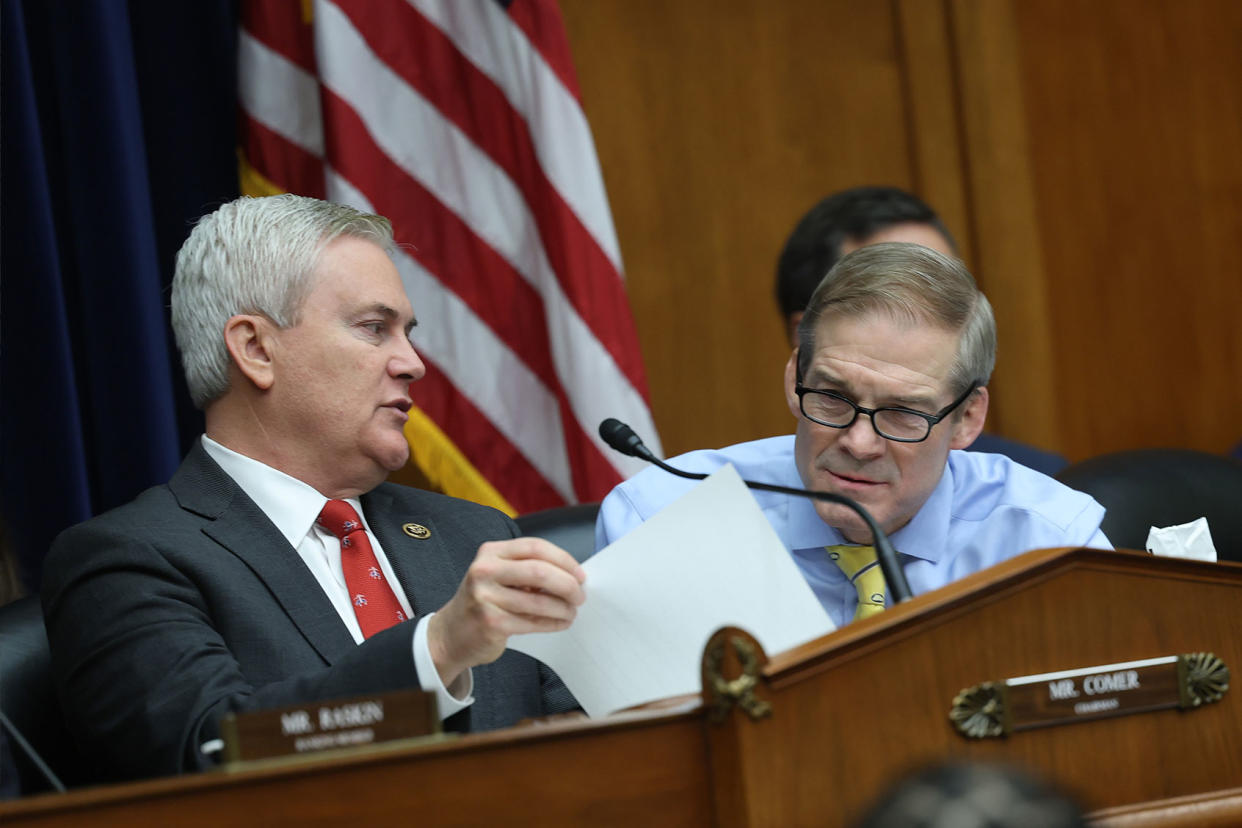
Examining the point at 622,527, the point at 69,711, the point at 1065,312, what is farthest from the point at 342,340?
the point at 1065,312

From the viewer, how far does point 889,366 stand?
73.8 inches

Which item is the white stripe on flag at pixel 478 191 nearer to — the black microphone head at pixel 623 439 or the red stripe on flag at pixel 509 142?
the red stripe on flag at pixel 509 142

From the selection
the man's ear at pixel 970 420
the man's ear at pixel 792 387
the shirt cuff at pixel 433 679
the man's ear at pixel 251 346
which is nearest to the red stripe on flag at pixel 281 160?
the man's ear at pixel 251 346

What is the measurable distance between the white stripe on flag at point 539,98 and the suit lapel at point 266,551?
4.38 feet

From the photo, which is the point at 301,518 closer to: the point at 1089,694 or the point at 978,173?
the point at 1089,694

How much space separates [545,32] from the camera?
310 cm

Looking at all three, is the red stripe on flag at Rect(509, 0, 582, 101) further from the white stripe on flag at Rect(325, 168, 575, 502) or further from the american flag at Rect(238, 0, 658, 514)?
the white stripe on flag at Rect(325, 168, 575, 502)

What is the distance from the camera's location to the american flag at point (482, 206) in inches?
118

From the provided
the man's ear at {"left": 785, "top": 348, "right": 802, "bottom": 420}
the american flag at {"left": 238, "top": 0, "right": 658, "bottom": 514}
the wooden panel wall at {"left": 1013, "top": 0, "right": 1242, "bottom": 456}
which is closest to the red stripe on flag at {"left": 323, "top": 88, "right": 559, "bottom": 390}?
the american flag at {"left": 238, "top": 0, "right": 658, "bottom": 514}

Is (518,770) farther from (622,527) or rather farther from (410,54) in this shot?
(410,54)

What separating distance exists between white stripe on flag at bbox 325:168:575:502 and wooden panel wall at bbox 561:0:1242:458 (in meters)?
0.54

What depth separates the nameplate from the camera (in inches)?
42.2

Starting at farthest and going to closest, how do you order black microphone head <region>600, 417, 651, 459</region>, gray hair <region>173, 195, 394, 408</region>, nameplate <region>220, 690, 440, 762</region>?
gray hair <region>173, 195, 394, 408</region> → black microphone head <region>600, 417, 651, 459</region> → nameplate <region>220, 690, 440, 762</region>

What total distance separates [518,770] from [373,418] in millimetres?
1062
